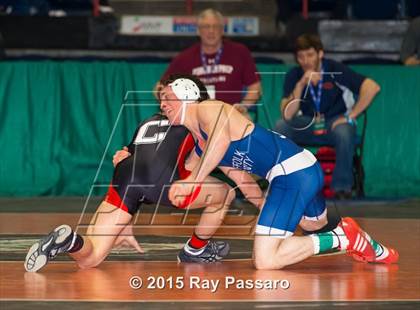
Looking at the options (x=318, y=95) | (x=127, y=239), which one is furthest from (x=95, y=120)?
(x=127, y=239)

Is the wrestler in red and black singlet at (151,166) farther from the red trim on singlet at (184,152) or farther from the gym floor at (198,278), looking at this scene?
the gym floor at (198,278)

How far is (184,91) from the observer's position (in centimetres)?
813

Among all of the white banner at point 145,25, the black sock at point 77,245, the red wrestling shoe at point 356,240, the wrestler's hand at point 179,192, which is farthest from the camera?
the white banner at point 145,25

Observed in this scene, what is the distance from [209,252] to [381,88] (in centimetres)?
524

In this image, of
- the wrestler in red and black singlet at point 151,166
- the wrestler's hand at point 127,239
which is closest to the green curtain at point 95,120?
the wrestler in red and black singlet at point 151,166

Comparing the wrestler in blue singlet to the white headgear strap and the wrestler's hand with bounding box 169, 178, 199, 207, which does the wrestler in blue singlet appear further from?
the wrestler's hand with bounding box 169, 178, 199, 207

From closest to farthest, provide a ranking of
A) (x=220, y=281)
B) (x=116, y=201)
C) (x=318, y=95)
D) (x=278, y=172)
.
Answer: (x=220, y=281)
(x=278, y=172)
(x=116, y=201)
(x=318, y=95)

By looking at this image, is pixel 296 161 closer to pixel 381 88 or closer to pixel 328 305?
pixel 328 305

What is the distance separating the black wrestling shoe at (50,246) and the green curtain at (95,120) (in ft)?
17.9

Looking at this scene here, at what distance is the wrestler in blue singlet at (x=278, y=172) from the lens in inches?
316

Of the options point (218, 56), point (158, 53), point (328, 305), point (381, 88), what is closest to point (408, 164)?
point (381, 88)

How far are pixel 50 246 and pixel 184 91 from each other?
1.36 meters

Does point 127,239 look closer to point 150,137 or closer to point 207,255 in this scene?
point 207,255

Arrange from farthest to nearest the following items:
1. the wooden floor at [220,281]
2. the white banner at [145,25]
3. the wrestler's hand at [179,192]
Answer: the white banner at [145,25] < the wrestler's hand at [179,192] < the wooden floor at [220,281]
